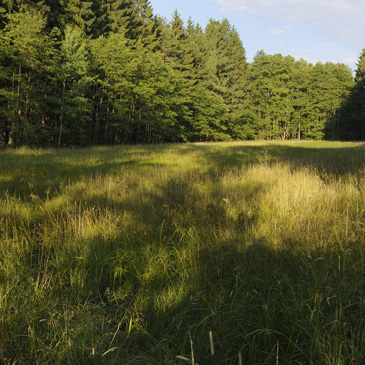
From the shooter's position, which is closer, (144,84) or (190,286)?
(190,286)

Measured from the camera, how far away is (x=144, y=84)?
102 feet

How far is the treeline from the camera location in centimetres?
2106

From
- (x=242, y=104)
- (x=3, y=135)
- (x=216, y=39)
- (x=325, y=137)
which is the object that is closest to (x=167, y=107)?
(x=3, y=135)

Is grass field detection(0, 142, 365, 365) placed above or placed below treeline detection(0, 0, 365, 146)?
below

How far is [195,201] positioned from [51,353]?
3233mm

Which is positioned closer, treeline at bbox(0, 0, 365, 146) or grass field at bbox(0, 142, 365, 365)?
grass field at bbox(0, 142, 365, 365)

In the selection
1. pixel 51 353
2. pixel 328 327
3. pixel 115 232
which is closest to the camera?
pixel 51 353

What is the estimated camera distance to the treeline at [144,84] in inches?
829

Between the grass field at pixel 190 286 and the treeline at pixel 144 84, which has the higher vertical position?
the treeline at pixel 144 84

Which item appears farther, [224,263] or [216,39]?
[216,39]

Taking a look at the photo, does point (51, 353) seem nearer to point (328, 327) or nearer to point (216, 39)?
point (328, 327)

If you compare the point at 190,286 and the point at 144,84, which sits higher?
the point at 144,84

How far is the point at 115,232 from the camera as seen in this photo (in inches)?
119

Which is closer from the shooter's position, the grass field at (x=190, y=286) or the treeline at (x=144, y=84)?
the grass field at (x=190, y=286)
